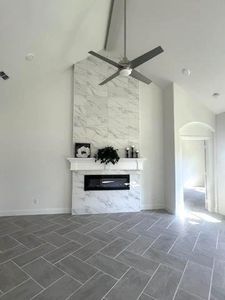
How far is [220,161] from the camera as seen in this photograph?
483cm

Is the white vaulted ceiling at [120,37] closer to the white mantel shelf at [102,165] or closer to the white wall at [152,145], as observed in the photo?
the white wall at [152,145]

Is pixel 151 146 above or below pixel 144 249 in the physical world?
above

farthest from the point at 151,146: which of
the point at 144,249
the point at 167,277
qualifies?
the point at 167,277

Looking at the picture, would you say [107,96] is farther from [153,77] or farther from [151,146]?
[151,146]

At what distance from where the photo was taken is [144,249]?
294 centimetres

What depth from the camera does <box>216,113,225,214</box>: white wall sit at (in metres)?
4.77

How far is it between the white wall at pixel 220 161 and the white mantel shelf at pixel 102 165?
2026 mm

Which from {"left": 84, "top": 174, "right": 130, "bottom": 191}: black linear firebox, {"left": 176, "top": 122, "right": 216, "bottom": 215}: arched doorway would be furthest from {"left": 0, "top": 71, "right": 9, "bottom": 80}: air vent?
{"left": 176, "top": 122, "right": 216, "bottom": 215}: arched doorway

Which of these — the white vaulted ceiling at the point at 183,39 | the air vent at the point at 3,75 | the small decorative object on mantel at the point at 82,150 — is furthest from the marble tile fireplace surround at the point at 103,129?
the air vent at the point at 3,75

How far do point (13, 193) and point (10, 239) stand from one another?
61.9 inches

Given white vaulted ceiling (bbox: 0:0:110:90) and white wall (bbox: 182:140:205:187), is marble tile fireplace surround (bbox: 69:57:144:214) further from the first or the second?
white wall (bbox: 182:140:205:187)

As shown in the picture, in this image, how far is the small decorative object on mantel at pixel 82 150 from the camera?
4.78m

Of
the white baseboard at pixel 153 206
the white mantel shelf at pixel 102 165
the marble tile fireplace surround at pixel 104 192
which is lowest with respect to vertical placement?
the white baseboard at pixel 153 206

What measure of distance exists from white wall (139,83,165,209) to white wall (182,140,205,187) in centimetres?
440
